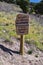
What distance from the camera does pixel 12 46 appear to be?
41.7 feet

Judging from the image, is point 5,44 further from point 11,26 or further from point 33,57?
point 11,26

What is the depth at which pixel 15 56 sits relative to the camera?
11.5m

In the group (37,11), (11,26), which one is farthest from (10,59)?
(37,11)

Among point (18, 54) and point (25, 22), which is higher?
point (25, 22)

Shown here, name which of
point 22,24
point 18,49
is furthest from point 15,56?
point 22,24

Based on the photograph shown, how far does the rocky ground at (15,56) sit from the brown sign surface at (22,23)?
0.88 meters

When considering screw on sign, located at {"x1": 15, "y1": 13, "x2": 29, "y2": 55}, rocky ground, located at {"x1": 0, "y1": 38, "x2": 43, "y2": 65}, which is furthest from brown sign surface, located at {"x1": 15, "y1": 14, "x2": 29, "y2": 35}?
rocky ground, located at {"x1": 0, "y1": 38, "x2": 43, "y2": 65}

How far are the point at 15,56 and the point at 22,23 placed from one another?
4.40 feet

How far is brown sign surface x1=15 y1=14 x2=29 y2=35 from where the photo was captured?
461 inches

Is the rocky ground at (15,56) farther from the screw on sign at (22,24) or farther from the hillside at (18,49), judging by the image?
the screw on sign at (22,24)

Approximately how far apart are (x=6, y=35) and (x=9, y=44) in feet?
4.69

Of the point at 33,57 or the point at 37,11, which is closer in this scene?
the point at 33,57

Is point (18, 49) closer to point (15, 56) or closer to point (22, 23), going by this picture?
point (15, 56)

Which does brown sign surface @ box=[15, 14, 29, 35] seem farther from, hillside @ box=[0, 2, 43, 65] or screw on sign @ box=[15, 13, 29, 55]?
hillside @ box=[0, 2, 43, 65]
